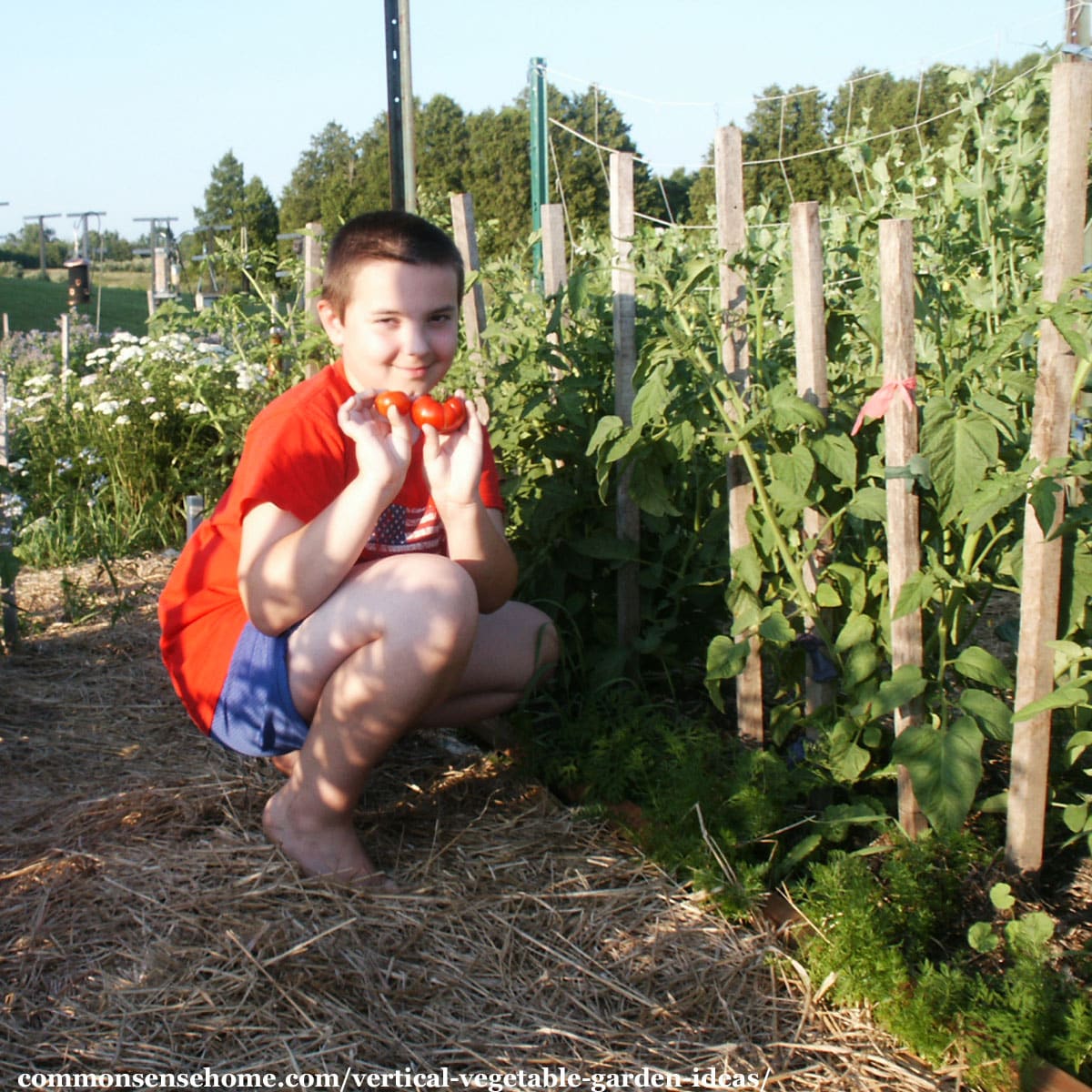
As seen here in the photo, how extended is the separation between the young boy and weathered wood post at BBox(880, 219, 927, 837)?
2.44ft

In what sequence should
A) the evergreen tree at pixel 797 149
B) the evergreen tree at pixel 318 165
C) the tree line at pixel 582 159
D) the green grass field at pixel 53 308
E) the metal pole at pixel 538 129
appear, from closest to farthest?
the metal pole at pixel 538 129
the tree line at pixel 582 159
the evergreen tree at pixel 797 149
the green grass field at pixel 53 308
the evergreen tree at pixel 318 165

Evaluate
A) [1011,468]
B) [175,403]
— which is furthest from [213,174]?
[1011,468]

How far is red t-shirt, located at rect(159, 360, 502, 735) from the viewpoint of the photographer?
2.16m

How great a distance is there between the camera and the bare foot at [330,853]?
2174 mm

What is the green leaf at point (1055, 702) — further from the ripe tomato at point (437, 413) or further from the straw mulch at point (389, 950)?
the ripe tomato at point (437, 413)

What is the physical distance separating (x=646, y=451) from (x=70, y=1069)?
153 centimetres

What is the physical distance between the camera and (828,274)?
3.75m

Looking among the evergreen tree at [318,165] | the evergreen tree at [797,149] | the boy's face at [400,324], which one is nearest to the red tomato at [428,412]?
the boy's face at [400,324]

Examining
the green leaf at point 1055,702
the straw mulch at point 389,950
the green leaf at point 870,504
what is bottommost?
the straw mulch at point 389,950

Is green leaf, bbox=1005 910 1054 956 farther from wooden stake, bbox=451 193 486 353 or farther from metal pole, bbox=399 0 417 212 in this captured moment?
metal pole, bbox=399 0 417 212

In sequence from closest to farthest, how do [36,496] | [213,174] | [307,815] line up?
[307,815], [36,496], [213,174]

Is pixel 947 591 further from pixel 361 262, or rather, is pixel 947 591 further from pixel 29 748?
pixel 29 748

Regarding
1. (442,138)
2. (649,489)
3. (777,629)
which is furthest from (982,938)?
(442,138)

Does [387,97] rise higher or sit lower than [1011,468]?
higher
